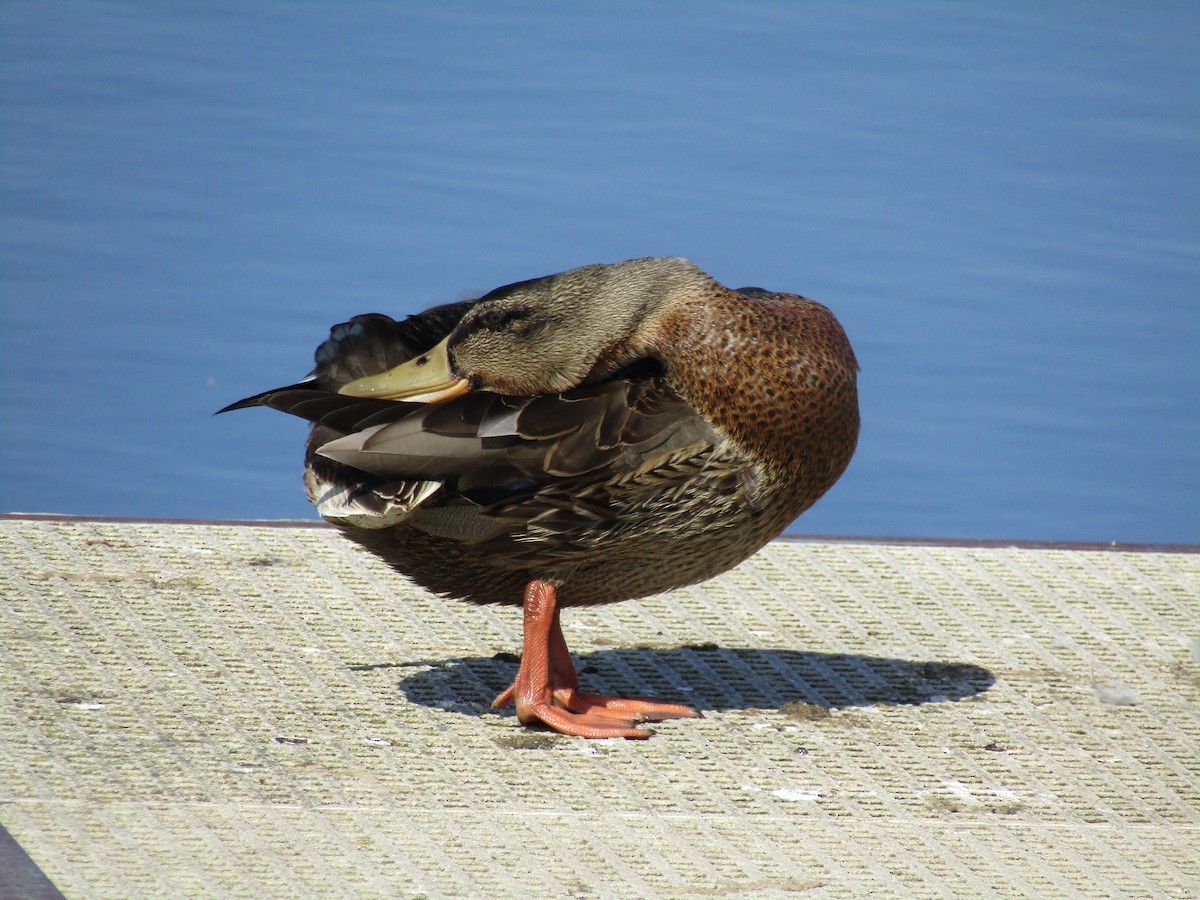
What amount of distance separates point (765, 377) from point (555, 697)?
0.78 meters

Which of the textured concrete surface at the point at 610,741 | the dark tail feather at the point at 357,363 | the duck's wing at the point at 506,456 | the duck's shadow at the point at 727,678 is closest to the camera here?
the textured concrete surface at the point at 610,741

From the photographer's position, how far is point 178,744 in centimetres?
319

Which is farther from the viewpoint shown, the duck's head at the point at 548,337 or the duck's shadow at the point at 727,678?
the duck's shadow at the point at 727,678

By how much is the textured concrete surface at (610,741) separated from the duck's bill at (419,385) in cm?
62

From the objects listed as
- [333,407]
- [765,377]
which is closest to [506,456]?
[333,407]

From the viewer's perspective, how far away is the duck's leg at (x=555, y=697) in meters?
3.39

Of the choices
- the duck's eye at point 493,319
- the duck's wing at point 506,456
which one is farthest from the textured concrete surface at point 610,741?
the duck's eye at point 493,319

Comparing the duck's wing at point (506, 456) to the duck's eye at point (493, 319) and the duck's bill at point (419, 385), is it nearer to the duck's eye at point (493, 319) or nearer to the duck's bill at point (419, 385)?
the duck's bill at point (419, 385)

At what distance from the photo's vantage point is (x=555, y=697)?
347cm

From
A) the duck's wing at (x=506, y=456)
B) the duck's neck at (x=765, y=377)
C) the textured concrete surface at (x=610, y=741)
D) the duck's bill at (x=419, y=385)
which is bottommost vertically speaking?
the textured concrete surface at (x=610, y=741)

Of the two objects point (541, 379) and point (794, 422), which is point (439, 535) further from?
point (794, 422)

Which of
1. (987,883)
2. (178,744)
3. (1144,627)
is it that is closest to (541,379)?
(178,744)

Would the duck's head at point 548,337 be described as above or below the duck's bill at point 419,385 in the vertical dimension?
above

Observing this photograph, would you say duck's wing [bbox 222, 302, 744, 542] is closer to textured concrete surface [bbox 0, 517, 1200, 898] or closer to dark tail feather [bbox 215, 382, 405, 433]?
dark tail feather [bbox 215, 382, 405, 433]
